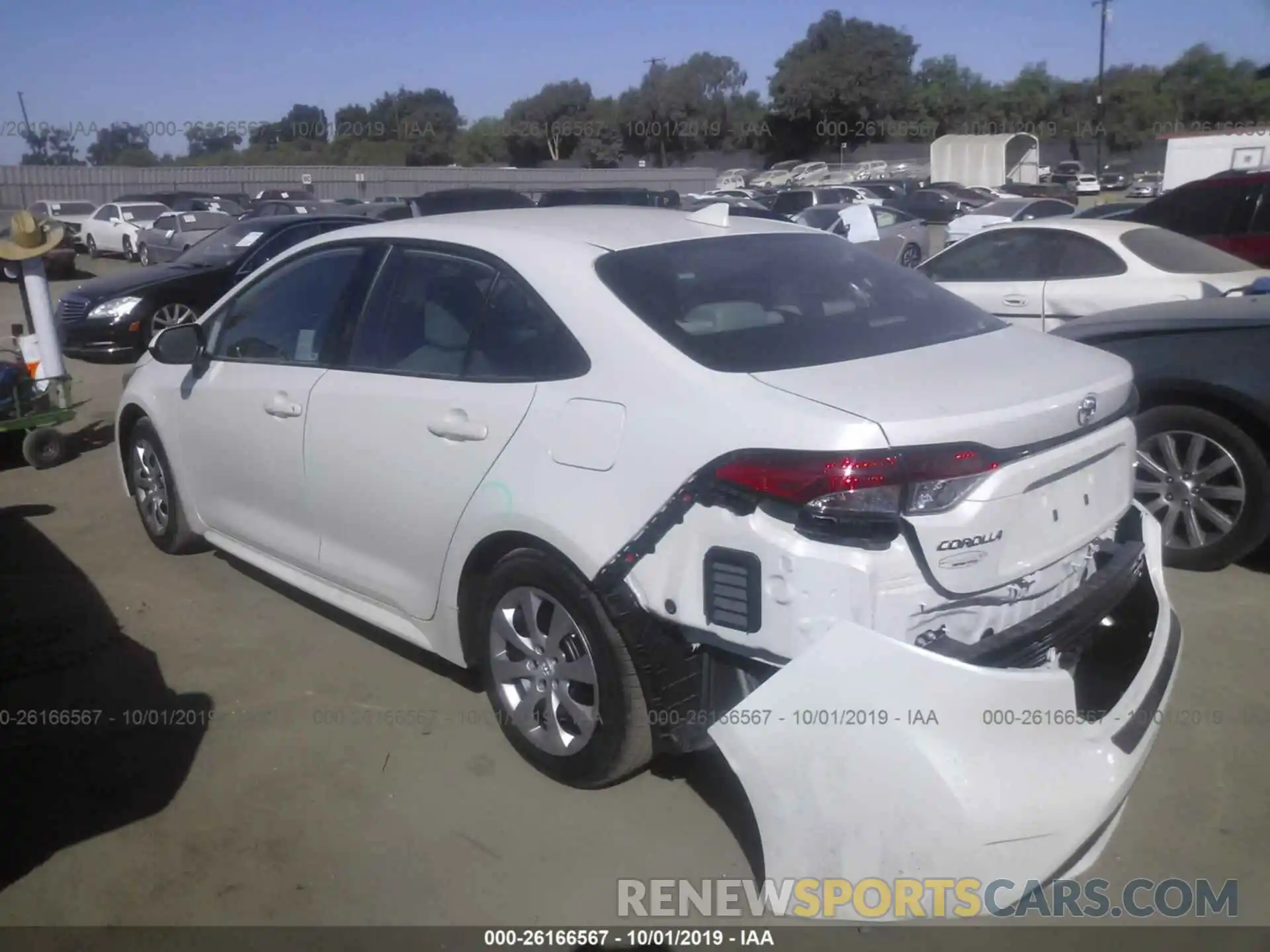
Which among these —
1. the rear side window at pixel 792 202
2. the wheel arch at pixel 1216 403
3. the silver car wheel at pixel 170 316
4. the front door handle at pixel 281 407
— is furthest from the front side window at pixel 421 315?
the rear side window at pixel 792 202

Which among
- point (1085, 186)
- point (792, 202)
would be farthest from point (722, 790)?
point (1085, 186)

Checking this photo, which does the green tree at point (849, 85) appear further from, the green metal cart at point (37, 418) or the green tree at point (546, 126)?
the green metal cart at point (37, 418)

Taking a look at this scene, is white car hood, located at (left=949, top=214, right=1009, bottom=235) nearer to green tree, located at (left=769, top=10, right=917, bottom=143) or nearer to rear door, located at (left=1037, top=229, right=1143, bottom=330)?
rear door, located at (left=1037, top=229, right=1143, bottom=330)

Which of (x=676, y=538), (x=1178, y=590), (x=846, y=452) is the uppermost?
(x=846, y=452)

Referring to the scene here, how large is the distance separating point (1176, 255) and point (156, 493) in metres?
6.66

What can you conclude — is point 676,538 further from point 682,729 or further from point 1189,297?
point 1189,297

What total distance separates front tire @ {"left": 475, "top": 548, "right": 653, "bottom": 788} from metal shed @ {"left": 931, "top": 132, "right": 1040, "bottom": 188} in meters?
42.5

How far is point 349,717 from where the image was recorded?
395 cm

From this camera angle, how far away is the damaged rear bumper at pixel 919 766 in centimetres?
248

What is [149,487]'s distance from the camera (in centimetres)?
543

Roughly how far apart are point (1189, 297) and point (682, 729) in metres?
5.76

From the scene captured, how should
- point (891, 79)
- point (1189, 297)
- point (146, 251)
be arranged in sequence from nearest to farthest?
point (1189, 297) → point (146, 251) → point (891, 79)

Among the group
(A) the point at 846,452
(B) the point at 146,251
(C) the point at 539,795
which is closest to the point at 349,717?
(C) the point at 539,795

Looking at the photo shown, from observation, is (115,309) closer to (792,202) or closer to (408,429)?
(408,429)
